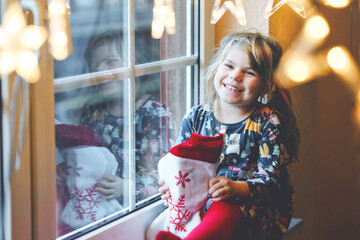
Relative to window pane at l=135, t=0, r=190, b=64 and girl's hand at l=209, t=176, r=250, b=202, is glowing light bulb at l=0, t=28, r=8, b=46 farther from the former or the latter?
girl's hand at l=209, t=176, r=250, b=202

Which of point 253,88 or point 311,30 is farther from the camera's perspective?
point 311,30

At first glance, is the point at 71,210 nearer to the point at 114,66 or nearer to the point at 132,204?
the point at 132,204

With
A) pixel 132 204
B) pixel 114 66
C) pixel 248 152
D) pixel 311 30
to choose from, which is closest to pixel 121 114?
pixel 114 66

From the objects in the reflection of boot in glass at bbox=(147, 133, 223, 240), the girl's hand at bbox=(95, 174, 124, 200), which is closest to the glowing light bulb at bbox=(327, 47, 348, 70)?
the reflection of boot in glass at bbox=(147, 133, 223, 240)

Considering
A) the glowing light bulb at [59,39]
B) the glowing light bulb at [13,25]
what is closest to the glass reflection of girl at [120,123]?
the glowing light bulb at [59,39]

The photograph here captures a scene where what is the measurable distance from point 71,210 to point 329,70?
4.75 feet

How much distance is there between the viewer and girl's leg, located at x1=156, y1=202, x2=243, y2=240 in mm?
945

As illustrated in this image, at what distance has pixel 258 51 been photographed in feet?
3.99

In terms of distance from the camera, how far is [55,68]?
2.97 ft

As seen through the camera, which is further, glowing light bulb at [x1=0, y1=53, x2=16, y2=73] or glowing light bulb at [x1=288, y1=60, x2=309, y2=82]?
glowing light bulb at [x1=288, y1=60, x2=309, y2=82]

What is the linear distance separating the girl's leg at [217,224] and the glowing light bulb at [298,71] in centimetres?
90

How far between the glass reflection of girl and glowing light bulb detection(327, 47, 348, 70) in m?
0.99

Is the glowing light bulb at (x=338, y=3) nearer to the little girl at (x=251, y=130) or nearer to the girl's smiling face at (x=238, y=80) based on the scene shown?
the little girl at (x=251, y=130)

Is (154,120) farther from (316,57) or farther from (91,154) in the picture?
(316,57)
